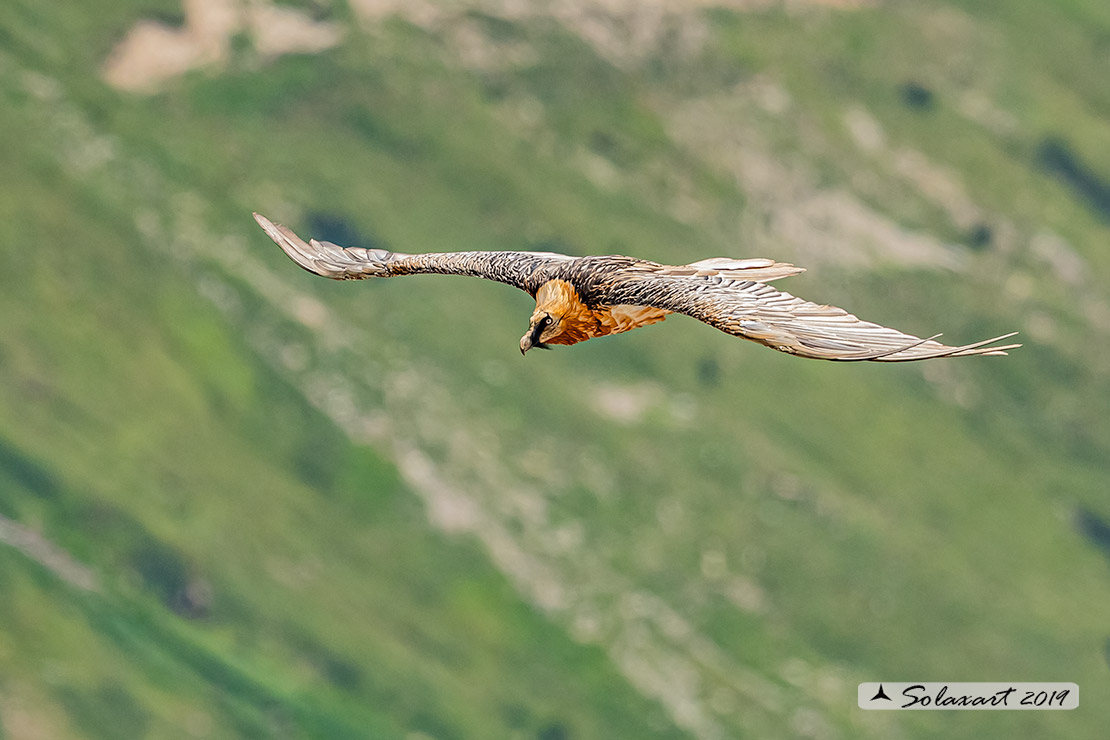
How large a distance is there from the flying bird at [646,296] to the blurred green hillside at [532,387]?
8372 cm

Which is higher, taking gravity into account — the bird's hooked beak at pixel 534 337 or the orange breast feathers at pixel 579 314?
the orange breast feathers at pixel 579 314

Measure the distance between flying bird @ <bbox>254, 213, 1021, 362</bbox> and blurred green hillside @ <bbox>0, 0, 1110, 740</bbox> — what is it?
83.7 meters

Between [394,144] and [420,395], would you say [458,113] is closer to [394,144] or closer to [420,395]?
[394,144]

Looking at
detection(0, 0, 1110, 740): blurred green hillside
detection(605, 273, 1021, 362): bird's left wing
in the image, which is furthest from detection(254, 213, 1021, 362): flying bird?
detection(0, 0, 1110, 740): blurred green hillside

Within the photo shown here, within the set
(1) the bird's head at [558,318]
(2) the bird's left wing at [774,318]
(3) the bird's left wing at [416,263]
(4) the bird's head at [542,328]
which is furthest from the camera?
(3) the bird's left wing at [416,263]

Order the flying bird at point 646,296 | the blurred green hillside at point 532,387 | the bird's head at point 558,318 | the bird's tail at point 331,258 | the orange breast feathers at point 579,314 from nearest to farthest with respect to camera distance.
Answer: the flying bird at point 646,296
the bird's head at point 558,318
the orange breast feathers at point 579,314
the bird's tail at point 331,258
the blurred green hillside at point 532,387

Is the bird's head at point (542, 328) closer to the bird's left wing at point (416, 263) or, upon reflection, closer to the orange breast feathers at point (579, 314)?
the orange breast feathers at point (579, 314)

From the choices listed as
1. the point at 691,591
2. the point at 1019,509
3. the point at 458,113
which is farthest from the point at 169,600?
the point at 1019,509

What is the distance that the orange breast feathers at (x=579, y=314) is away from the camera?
36.2m

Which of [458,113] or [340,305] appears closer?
[340,305]

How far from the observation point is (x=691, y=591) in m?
130

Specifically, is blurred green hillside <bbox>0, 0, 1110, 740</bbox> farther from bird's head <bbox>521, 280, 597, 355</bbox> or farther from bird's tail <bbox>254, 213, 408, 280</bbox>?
bird's head <bbox>521, 280, 597, 355</bbox>

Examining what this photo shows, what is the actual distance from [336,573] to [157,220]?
1371 inches

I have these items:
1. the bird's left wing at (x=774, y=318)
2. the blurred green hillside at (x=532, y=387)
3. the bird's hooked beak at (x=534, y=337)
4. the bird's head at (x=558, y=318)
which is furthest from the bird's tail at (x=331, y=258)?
the blurred green hillside at (x=532, y=387)
